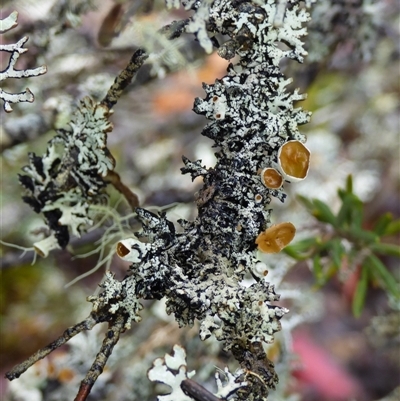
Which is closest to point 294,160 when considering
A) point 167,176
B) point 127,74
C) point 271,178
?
point 271,178

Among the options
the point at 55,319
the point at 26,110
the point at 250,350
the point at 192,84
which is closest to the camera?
the point at 250,350

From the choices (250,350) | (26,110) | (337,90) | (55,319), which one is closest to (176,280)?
(250,350)

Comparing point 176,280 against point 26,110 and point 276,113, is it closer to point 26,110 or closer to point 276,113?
point 276,113

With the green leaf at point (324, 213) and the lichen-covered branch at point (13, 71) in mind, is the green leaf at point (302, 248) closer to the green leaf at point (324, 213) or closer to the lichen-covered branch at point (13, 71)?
the green leaf at point (324, 213)

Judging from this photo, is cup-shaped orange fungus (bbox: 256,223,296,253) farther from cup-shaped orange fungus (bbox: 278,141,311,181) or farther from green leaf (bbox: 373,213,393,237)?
green leaf (bbox: 373,213,393,237)

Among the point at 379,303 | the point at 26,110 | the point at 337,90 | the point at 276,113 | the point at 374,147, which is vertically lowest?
the point at 379,303

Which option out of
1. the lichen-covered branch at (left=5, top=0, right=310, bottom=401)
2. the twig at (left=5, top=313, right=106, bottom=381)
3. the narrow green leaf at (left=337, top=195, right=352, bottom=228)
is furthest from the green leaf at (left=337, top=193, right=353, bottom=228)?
the twig at (left=5, top=313, right=106, bottom=381)
